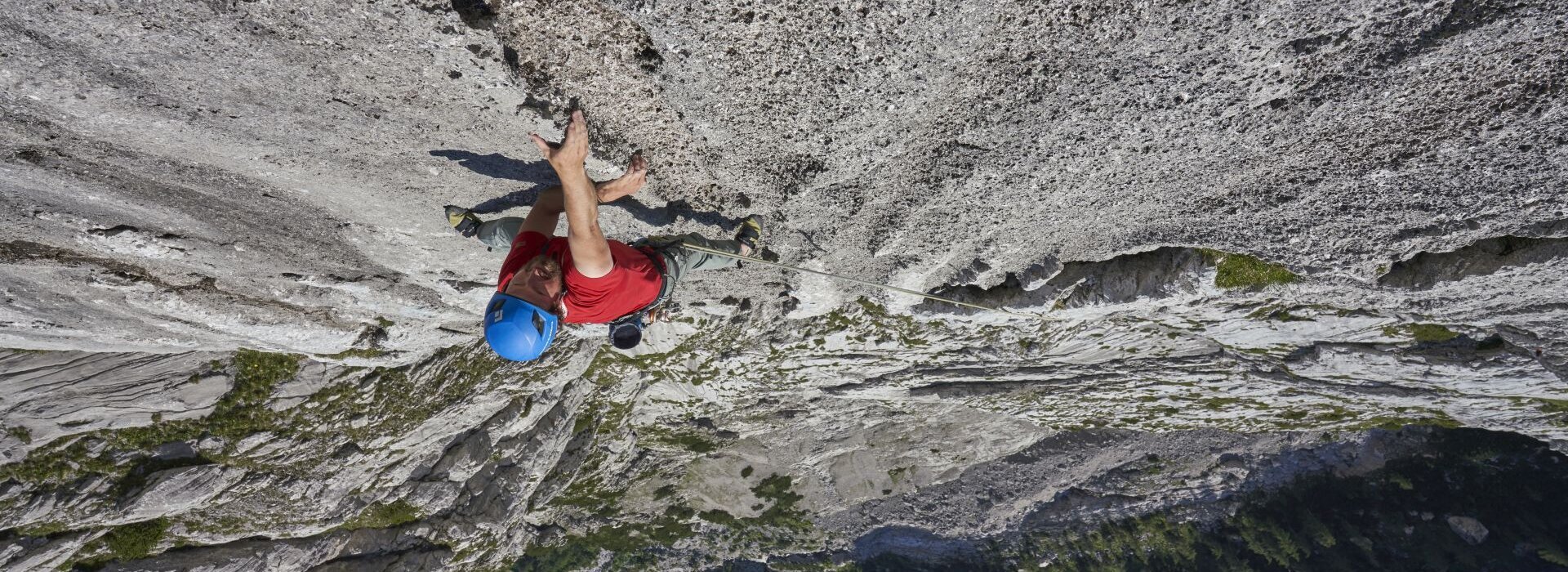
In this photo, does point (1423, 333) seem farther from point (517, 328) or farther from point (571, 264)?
point (517, 328)

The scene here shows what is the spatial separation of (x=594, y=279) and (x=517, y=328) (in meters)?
0.83

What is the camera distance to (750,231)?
726cm

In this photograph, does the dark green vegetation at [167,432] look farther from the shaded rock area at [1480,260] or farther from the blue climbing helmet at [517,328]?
the shaded rock area at [1480,260]

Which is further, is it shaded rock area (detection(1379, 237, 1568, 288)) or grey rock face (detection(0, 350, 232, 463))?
grey rock face (detection(0, 350, 232, 463))

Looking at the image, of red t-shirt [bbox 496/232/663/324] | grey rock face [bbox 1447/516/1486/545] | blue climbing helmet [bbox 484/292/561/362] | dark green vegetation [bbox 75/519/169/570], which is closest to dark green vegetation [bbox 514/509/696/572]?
dark green vegetation [bbox 75/519/169/570]

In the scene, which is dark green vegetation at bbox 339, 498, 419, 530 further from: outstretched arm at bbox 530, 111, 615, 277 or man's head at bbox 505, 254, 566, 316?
outstretched arm at bbox 530, 111, 615, 277

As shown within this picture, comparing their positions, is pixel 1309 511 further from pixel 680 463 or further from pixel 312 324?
pixel 312 324

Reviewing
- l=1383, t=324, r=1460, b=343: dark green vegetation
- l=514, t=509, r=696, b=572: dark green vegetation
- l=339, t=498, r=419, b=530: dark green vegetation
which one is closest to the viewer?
l=1383, t=324, r=1460, b=343: dark green vegetation

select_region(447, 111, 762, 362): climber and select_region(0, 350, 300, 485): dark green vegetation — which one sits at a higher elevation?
select_region(447, 111, 762, 362): climber

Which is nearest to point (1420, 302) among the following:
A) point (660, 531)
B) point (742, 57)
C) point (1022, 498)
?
point (742, 57)

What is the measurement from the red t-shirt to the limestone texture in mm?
771

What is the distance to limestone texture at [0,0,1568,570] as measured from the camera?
4.47 m

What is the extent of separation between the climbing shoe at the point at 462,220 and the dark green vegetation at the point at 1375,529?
22267 mm

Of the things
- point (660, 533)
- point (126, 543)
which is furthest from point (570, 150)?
point (660, 533)
